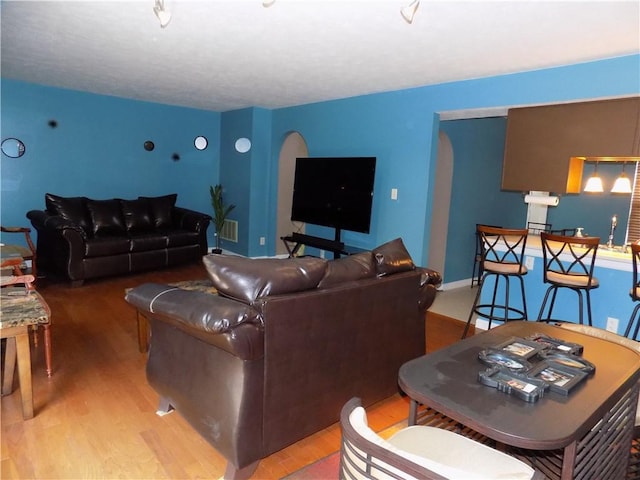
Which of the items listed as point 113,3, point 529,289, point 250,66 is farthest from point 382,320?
point 250,66

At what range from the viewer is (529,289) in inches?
145

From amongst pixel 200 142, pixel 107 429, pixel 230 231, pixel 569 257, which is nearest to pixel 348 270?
pixel 107 429

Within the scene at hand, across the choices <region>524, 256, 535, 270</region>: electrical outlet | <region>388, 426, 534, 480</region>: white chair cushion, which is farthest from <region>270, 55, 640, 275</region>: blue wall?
<region>388, 426, 534, 480</region>: white chair cushion

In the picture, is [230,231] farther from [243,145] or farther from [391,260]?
[391,260]

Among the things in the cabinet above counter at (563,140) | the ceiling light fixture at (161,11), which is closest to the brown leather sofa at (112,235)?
the ceiling light fixture at (161,11)

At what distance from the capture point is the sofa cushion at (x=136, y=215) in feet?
17.8

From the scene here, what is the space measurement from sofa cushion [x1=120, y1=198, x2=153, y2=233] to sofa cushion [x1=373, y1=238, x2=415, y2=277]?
4182 millimetres

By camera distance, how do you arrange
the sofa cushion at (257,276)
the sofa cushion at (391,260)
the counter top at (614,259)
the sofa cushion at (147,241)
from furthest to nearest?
the sofa cushion at (147,241) → the counter top at (614,259) → the sofa cushion at (391,260) → the sofa cushion at (257,276)

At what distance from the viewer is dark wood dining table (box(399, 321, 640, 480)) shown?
1.18 m

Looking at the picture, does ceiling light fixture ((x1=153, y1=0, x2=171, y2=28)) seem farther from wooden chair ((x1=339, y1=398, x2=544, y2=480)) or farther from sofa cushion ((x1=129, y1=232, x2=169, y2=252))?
sofa cushion ((x1=129, y1=232, x2=169, y2=252))

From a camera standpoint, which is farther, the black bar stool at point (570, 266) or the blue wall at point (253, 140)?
the blue wall at point (253, 140)

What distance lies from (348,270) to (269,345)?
0.60 m

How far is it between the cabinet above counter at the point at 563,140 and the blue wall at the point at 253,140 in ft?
0.39

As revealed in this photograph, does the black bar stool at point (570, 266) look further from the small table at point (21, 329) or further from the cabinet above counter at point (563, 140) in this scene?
the small table at point (21, 329)
